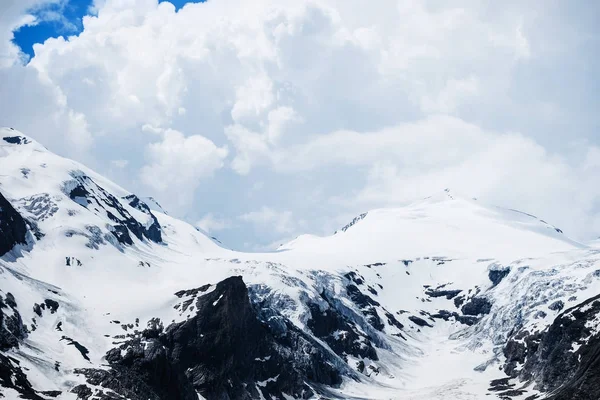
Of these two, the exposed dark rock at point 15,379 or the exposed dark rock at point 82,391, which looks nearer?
the exposed dark rock at point 15,379

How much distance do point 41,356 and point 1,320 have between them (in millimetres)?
15901

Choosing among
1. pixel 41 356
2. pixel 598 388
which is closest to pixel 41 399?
pixel 41 356

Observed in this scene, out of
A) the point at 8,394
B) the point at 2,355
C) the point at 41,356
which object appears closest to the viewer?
the point at 8,394

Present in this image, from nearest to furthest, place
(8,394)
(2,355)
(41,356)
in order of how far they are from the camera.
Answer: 1. (8,394)
2. (2,355)
3. (41,356)

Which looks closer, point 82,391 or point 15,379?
point 15,379

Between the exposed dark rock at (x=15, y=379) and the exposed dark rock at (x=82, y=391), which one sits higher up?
the exposed dark rock at (x=15, y=379)

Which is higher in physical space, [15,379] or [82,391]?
[15,379]

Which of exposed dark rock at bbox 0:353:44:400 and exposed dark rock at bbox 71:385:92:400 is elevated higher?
exposed dark rock at bbox 0:353:44:400

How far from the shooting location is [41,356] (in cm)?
19725

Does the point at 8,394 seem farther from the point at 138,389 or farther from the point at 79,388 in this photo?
the point at 138,389

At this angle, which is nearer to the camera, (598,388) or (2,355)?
(2,355)

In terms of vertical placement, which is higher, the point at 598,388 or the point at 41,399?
the point at 598,388

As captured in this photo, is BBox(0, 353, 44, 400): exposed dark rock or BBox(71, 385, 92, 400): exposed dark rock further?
BBox(71, 385, 92, 400): exposed dark rock

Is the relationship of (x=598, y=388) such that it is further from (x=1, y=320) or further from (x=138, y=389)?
(x=1, y=320)
